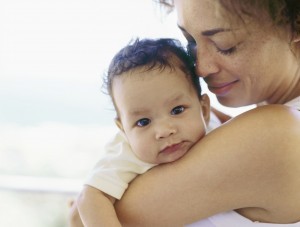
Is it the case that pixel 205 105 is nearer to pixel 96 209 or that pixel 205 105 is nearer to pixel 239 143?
pixel 239 143

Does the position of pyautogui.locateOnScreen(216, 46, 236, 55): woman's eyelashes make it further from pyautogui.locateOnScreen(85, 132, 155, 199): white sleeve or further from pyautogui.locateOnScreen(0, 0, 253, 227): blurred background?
pyautogui.locateOnScreen(0, 0, 253, 227): blurred background

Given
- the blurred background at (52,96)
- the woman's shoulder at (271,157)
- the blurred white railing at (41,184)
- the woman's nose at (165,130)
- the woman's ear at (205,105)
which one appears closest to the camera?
the woman's shoulder at (271,157)

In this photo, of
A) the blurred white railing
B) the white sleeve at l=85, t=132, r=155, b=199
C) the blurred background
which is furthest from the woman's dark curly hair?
the blurred white railing

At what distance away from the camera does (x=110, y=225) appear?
2.89 feet

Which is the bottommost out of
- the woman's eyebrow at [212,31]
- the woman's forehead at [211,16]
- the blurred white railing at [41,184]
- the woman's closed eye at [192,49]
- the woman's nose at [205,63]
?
the blurred white railing at [41,184]

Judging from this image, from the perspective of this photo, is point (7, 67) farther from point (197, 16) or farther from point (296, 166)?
point (296, 166)

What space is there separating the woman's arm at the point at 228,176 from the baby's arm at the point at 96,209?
0.03m

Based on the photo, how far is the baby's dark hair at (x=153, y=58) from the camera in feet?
A: 3.07

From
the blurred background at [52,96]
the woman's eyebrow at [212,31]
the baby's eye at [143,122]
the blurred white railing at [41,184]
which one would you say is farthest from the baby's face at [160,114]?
the blurred white railing at [41,184]

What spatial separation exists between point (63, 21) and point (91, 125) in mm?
525

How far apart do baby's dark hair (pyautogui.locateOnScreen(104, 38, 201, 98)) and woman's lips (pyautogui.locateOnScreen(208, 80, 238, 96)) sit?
0.12 feet

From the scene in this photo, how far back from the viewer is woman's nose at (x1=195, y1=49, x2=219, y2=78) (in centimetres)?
94

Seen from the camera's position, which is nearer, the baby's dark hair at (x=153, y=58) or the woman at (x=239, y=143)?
the woman at (x=239, y=143)

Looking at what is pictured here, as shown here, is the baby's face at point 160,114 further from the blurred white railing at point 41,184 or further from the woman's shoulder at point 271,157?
the blurred white railing at point 41,184
